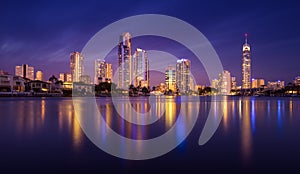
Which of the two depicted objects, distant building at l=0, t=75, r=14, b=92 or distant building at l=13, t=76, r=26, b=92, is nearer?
distant building at l=0, t=75, r=14, b=92

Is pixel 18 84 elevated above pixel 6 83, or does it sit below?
below

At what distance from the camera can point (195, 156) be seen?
10.2m

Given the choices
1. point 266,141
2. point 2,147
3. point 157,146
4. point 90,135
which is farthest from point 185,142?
point 2,147

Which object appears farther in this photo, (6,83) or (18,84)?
(18,84)

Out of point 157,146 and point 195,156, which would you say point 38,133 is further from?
point 195,156

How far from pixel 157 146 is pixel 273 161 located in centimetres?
459

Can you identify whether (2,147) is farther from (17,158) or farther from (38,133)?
(38,133)

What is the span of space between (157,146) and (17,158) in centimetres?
542

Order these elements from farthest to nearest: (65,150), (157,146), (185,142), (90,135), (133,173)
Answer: (90,135), (185,142), (157,146), (65,150), (133,173)

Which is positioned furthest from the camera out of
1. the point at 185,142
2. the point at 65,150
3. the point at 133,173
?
the point at 185,142

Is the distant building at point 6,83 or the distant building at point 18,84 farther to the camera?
the distant building at point 18,84

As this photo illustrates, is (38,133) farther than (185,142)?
Yes

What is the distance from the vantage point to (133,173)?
317 inches

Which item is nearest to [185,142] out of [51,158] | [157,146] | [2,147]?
[157,146]
